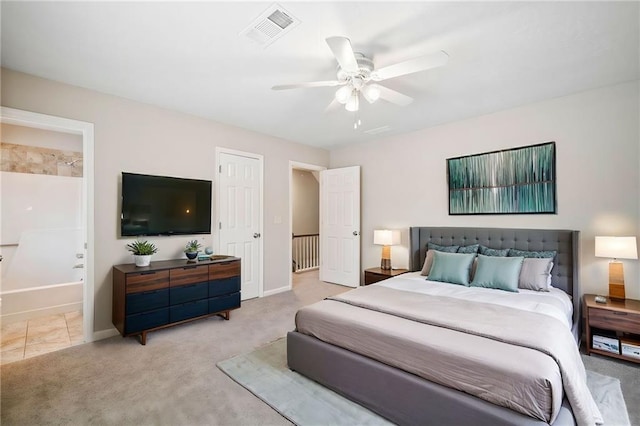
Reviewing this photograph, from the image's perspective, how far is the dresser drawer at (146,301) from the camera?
2.87 metres

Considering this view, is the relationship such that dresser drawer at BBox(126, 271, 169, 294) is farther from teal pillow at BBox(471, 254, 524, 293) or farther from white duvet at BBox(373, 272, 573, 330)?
teal pillow at BBox(471, 254, 524, 293)

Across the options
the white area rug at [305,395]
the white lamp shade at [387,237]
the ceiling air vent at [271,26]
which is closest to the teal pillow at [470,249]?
the white lamp shade at [387,237]

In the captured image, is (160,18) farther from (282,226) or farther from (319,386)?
(282,226)

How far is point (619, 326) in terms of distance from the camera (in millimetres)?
2578

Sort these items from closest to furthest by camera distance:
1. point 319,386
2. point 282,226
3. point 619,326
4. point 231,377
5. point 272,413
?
point 272,413
point 319,386
point 231,377
point 619,326
point 282,226

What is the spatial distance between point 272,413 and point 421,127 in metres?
4.08

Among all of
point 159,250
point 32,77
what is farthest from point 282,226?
point 32,77

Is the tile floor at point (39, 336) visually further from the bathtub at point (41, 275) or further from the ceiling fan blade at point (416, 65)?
the ceiling fan blade at point (416, 65)

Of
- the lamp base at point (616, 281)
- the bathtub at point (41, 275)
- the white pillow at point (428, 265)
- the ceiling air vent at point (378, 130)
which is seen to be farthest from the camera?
the ceiling air vent at point (378, 130)

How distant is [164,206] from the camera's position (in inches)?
140

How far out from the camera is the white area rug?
1863 millimetres

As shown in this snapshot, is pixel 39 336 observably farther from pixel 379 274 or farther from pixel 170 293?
pixel 379 274

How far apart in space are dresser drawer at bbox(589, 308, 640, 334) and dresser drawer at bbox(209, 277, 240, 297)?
3.75 meters

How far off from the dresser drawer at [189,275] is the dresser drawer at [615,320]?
13.0 ft
